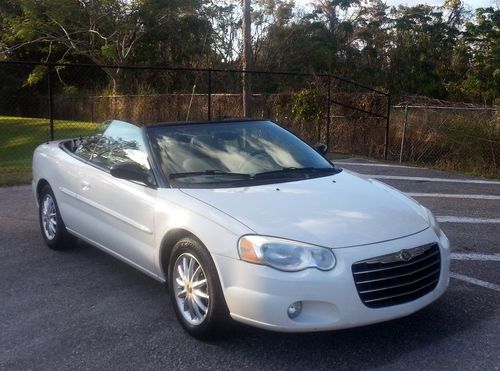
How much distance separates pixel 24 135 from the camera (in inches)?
880

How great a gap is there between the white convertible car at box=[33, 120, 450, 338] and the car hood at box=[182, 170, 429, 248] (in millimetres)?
10

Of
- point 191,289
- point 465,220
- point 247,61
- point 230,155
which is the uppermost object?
point 247,61

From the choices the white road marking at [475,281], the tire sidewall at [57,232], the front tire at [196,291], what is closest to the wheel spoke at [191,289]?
the front tire at [196,291]

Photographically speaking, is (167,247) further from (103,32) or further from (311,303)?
(103,32)

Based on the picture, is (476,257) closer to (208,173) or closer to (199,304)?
(208,173)

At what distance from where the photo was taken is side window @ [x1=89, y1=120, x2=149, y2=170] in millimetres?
5148

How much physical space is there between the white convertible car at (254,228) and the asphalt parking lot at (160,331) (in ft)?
0.82

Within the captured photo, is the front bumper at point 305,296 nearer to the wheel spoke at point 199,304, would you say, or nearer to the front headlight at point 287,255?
the front headlight at point 287,255

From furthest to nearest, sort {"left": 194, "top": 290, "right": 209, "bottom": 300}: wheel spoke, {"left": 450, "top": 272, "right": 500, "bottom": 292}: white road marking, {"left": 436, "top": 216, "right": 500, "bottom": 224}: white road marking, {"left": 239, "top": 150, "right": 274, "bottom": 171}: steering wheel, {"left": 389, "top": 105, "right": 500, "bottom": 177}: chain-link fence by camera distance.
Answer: {"left": 389, "top": 105, "right": 500, "bottom": 177}: chain-link fence
{"left": 436, "top": 216, "right": 500, "bottom": 224}: white road marking
{"left": 450, "top": 272, "right": 500, "bottom": 292}: white road marking
{"left": 239, "top": 150, "right": 274, "bottom": 171}: steering wheel
{"left": 194, "top": 290, "right": 209, "bottom": 300}: wheel spoke

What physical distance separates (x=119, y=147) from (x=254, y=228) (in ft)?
6.97

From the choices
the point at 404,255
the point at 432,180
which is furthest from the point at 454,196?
the point at 404,255

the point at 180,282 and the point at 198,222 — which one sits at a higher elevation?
the point at 198,222

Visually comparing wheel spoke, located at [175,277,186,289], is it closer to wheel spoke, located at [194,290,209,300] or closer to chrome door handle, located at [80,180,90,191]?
wheel spoke, located at [194,290,209,300]

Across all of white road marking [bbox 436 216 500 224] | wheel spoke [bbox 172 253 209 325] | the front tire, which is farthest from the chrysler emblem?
white road marking [bbox 436 216 500 224]
